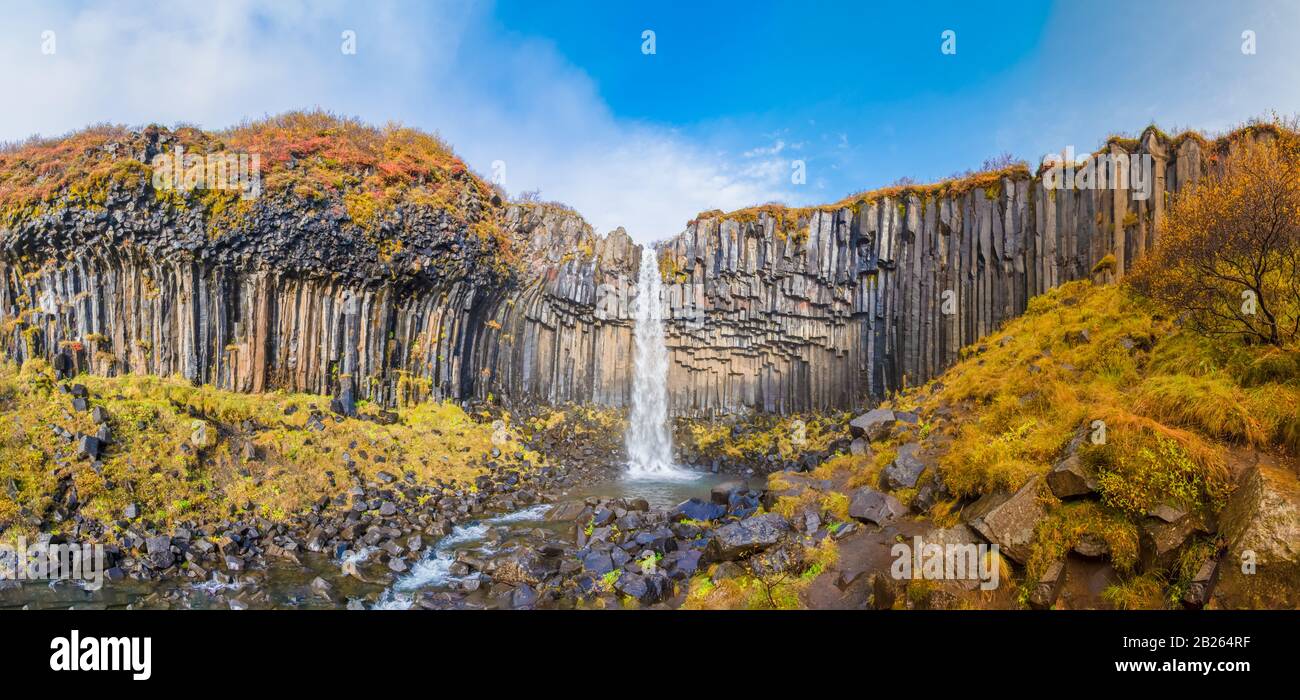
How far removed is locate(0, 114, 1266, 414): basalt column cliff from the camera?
16.8 metres

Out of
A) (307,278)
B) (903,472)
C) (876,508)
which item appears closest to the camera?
(876,508)

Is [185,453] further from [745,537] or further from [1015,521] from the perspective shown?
[1015,521]

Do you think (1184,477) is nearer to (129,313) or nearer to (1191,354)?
(1191,354)

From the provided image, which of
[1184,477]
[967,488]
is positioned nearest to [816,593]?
[967,488]

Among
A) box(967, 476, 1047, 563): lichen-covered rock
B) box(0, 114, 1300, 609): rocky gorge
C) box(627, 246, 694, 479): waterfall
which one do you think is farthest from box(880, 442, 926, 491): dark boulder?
box(627, 246, 694, 479): waterfall

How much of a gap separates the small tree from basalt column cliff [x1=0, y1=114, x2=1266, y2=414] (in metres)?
8.86

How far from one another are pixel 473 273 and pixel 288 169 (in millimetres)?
7198

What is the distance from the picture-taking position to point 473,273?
2316 centimetres

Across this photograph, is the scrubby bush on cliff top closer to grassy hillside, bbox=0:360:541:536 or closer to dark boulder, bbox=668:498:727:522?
grassy hillside, bbox=0:360:541:536

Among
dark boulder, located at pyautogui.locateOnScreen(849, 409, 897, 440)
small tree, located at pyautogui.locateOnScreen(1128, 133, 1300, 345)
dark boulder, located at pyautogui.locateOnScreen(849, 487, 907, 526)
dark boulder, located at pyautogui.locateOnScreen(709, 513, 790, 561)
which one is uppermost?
small tree, located at pyautogui.locateOnScreen(1128, 133, 1300, 345)

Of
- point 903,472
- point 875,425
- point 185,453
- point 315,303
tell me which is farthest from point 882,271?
point 185,453

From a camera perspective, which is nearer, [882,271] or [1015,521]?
[1015,521]

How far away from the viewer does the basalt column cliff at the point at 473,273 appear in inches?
659

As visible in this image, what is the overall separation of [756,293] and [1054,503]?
62.2ft
